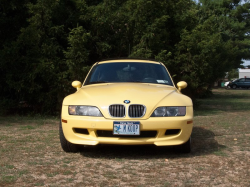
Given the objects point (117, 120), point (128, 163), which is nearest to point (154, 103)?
point (117, 120)

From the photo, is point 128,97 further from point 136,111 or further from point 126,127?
point 126,127

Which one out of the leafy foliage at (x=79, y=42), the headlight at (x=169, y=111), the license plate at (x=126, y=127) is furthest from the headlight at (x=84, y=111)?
the leafy foliage at (x=79, y=42)

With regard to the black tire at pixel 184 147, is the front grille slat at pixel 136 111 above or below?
above

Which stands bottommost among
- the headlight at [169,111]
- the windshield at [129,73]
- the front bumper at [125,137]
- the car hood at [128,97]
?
the front bumper at [125,137]

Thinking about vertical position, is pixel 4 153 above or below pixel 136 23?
below

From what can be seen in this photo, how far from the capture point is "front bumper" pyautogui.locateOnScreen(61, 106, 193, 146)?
503 centimetres

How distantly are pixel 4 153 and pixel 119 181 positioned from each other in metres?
2.30

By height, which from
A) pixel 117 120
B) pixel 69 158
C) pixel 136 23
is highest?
pixel 136 23

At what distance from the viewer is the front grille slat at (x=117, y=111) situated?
5.07 metres

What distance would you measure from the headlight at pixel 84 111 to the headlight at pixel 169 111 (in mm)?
771

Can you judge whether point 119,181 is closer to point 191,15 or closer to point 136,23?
point 136,23

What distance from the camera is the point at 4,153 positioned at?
5586mm

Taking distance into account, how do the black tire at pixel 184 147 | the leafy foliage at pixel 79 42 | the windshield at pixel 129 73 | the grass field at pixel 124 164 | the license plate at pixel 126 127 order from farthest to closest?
the leafy foliage at pixel 79 42, the windshield at pixel 129 73, the black tire at pixel 184 147, the license plate at pixel 126 127, the grass field at pixel 124 164

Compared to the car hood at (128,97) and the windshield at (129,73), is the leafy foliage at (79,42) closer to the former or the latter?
the windshield at (129,73)
